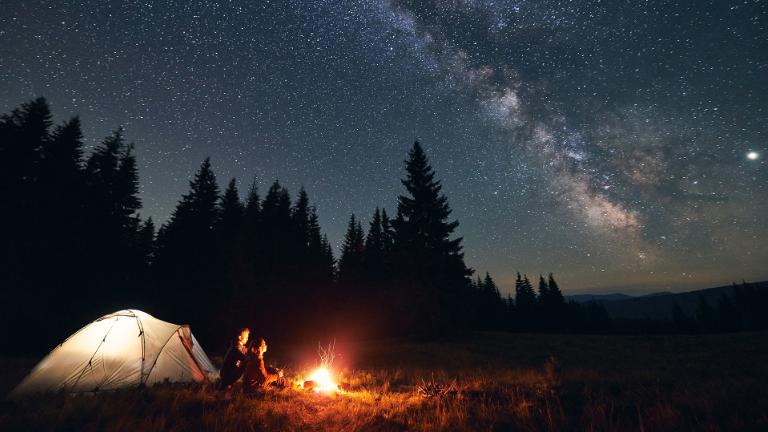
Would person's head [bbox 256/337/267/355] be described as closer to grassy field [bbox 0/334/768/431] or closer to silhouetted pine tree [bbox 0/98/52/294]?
grassy field [bbox 0/334/768/431]

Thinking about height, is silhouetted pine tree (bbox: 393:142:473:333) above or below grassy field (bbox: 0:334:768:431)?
above

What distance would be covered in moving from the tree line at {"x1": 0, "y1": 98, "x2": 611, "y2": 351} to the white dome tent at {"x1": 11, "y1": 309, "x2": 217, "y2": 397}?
51.0ft

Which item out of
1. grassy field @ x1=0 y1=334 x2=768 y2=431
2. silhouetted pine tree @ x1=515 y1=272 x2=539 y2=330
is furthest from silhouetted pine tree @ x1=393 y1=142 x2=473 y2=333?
silhouetted pine tree @ x1=515 y1=272 x2=539 y2=330

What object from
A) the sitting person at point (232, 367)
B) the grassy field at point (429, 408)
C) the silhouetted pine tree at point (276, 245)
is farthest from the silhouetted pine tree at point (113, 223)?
the sitting person at point (232, 367)

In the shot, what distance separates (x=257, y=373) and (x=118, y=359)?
154 inches

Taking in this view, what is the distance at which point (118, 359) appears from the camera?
8.84 meters

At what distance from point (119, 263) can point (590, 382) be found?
101 ft

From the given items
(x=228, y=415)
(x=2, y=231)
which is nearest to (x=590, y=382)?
(x=228, y=415)

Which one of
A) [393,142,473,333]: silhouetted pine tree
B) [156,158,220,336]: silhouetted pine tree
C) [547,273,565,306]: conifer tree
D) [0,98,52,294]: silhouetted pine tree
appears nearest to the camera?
[0,98,52,294]: silhouetted pine tree

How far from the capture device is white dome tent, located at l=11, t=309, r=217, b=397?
825 cm

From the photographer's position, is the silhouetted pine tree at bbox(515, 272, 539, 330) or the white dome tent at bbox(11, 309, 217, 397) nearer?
the white dome tent at bbox(11, 309, 217, 397)

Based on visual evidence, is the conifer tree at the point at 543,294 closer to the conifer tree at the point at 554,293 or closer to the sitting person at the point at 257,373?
the conifer tree at the point at 554,293

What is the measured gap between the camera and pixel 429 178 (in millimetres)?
26984

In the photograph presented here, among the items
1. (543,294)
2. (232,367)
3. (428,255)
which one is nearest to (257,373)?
(232,367)
